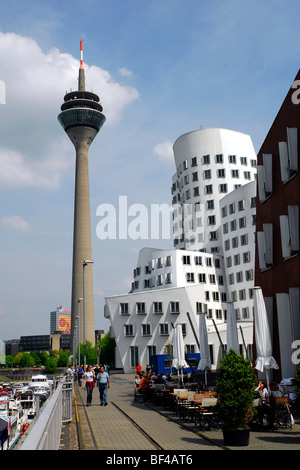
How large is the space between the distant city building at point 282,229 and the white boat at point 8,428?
37.9 ft

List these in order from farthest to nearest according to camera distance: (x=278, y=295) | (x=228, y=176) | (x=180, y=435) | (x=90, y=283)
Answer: (x=90, y=283)
(x=228, y=176)
(x=278, y=295)
(x=180, y=435)

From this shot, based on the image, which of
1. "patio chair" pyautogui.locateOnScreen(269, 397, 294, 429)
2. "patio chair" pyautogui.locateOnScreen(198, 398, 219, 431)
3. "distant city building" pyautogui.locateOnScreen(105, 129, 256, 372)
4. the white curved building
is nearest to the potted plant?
"patio chair" pyautogui.locateOnScreen(198, 398, 219, 431)

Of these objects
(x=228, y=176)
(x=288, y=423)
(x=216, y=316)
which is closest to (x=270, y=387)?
(x=288, y=423)

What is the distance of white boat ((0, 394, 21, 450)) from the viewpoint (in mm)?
19014

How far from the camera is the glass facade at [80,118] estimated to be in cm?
11419

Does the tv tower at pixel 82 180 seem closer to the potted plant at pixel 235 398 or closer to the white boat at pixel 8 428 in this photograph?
the white boat at pixel 8 428

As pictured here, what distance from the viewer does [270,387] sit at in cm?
1703

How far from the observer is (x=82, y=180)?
104 meters

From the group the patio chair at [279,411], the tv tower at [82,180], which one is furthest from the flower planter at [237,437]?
the tv tower at [82,180]

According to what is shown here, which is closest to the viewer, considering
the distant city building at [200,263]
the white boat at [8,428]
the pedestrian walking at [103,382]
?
the white boat at [8,428]

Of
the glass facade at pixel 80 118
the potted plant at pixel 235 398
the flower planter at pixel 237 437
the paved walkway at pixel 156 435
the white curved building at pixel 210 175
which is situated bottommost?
the paved walkway at pixel 156 435

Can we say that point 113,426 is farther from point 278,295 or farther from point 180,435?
point 278,295
